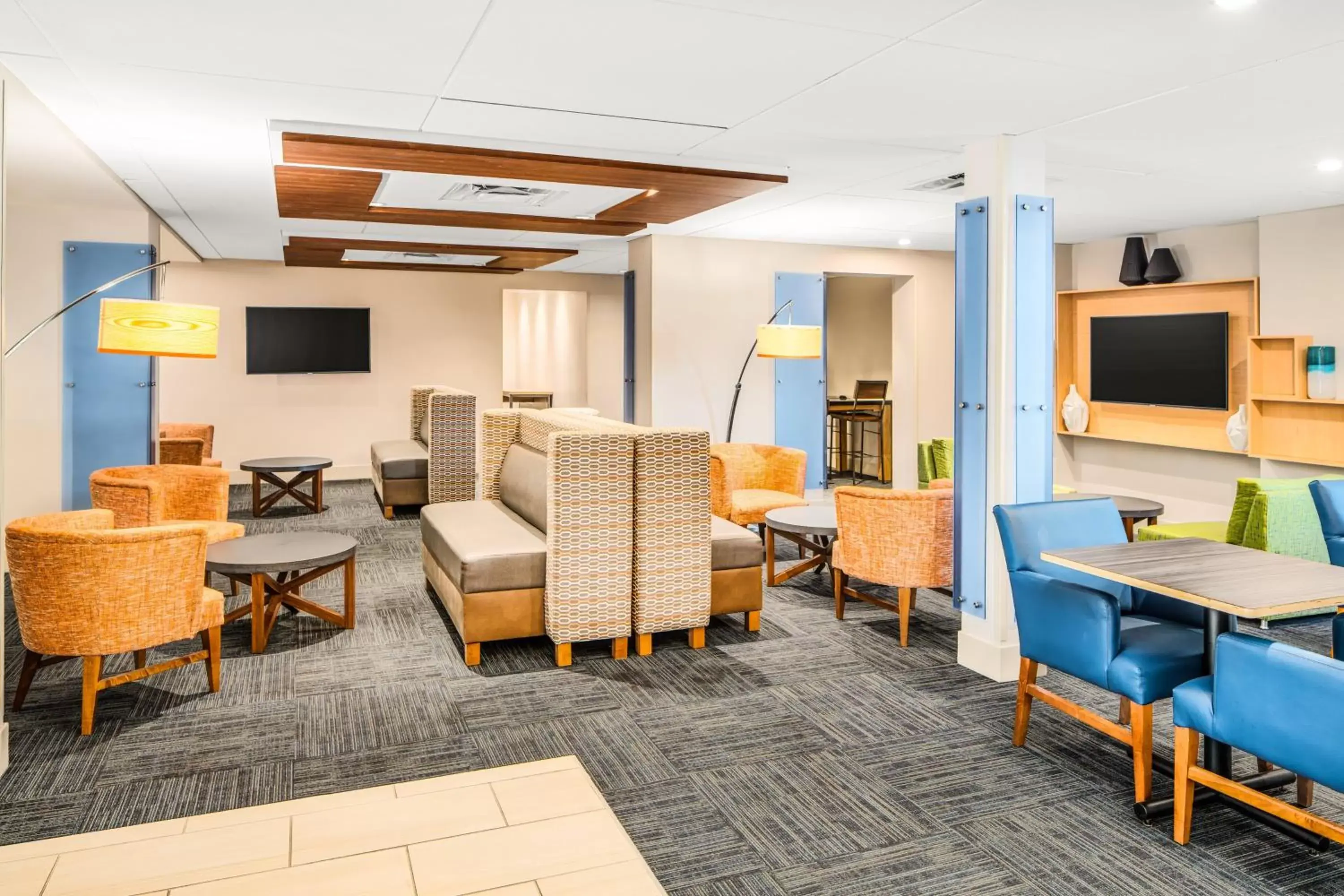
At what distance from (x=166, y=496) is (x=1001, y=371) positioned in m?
4.48

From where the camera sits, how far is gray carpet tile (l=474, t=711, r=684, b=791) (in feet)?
9.86

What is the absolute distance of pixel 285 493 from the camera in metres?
8.03

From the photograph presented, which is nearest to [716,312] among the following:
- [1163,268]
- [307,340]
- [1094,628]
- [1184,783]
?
[1163,268]

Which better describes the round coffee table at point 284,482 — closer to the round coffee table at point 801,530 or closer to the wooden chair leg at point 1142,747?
the round coffee table at point 801,530

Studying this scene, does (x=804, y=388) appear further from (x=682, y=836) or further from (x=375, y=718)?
(x=682, y=836)

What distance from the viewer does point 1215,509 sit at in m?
7.09

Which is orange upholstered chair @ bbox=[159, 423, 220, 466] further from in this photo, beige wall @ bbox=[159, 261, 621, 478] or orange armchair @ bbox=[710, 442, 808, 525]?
orange armchair @ bbox=[710, 442, 808, 525]

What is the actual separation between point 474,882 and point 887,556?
2979mm

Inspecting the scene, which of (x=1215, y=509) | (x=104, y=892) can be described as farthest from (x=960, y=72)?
(x=1215, y=509)

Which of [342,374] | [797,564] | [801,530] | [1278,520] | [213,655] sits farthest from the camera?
[342,374]

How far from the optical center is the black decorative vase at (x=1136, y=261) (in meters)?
7.35

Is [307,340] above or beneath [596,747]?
above

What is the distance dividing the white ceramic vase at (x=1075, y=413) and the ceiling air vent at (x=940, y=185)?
356 centimetres

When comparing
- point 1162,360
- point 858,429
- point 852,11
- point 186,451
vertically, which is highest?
point 852,11
